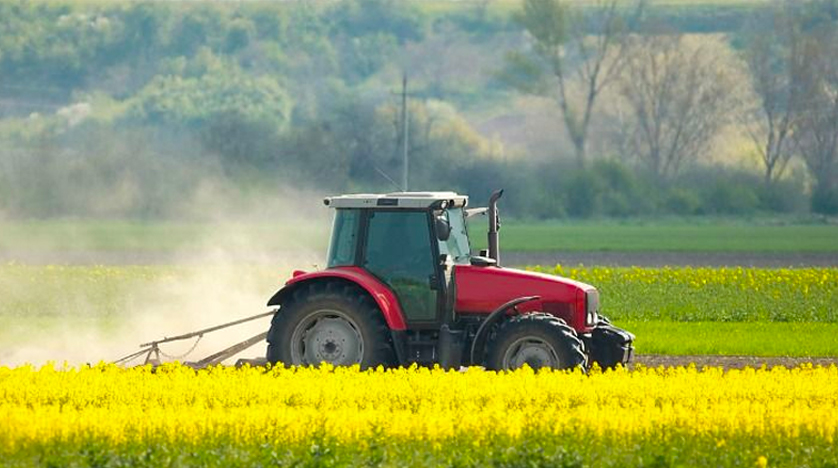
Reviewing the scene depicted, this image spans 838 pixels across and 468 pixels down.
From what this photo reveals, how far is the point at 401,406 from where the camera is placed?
14609 mm

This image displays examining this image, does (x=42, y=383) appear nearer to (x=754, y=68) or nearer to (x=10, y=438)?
(x=10, y=438)

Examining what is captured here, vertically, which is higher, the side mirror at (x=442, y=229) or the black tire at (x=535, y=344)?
the side mirror at (x=442, y=229)

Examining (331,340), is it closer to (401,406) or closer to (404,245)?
(404,245)

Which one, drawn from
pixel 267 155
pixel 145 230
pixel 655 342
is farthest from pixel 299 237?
pixel 655 342

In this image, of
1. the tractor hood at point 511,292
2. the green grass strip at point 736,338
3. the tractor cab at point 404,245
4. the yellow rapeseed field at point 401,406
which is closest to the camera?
the yellow rapeseed field at point 401,406

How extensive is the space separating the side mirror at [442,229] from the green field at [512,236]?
99.6 ft

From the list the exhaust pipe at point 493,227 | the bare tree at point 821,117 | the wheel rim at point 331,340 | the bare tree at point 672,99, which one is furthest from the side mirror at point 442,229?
the bare tree at point 821,117

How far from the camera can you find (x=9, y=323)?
28312mm

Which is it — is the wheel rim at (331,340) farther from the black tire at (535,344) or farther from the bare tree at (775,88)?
the bare tree at (775,88)

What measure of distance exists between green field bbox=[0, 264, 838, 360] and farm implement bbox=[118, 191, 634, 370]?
5347mm

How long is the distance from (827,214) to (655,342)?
38.3m

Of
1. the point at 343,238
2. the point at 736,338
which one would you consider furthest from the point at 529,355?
the point at 736,338

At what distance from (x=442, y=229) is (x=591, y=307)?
6.86ft

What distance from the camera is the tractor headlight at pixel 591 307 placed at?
1730 centimetres
